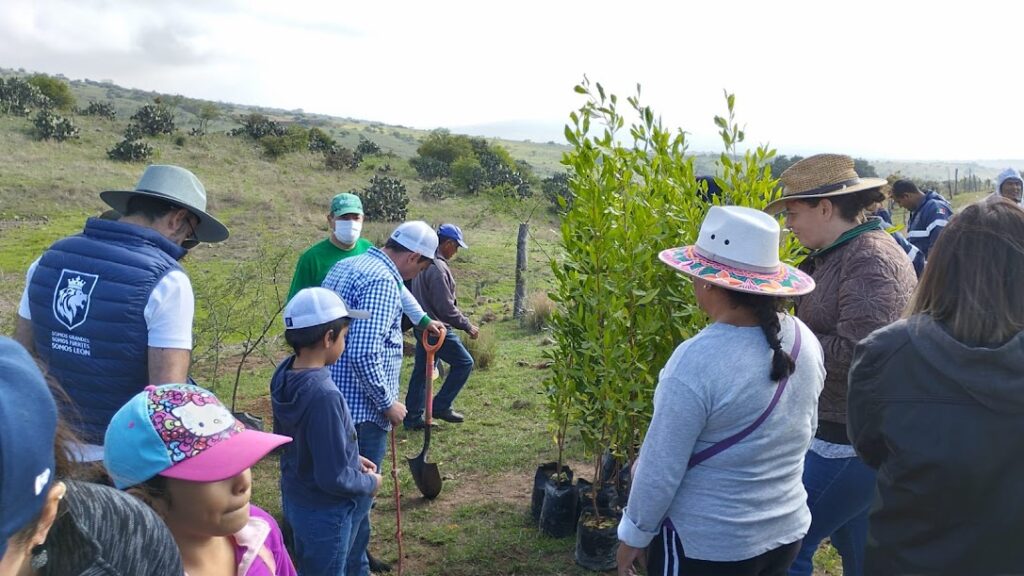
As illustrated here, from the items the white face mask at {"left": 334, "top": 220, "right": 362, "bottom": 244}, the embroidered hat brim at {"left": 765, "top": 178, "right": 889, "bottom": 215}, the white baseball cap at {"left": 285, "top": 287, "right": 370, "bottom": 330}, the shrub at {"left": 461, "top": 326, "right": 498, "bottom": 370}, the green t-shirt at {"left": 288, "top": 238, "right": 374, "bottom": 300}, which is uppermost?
the embroidered hat brim at {"left": 765, "top": 178, "right": 889, "bottom": 215}

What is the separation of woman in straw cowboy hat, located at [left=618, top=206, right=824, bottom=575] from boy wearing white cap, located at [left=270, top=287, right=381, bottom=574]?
47.2 inches

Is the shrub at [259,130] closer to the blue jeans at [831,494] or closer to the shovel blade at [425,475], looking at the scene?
the shovel blade at [425,475]

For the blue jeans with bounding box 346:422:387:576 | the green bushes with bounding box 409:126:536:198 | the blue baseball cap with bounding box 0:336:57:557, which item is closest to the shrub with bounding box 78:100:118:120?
the green bushes with bounding box 409:126:536:198

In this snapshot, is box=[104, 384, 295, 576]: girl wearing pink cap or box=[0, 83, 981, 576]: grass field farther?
box=[0, 83, 981, 576]: grass field

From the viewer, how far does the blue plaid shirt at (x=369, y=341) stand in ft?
12.2

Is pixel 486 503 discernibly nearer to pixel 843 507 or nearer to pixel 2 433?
pixel 843 507

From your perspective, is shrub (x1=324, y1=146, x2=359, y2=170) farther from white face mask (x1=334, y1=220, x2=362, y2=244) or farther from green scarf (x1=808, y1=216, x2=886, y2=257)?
green scarf (x1=808, y1=216, x2=886, y2=257)

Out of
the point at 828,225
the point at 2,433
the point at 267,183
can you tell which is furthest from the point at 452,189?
the point at 2,433

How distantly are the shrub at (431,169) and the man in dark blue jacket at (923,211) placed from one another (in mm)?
21496

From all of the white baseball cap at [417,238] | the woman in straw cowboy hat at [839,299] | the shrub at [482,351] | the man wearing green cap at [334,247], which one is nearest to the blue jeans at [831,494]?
the woman in straw cowboy hat at [839,299]

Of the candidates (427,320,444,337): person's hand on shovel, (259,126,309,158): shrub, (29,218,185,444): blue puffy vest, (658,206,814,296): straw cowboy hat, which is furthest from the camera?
(259,126,309,158): shrub

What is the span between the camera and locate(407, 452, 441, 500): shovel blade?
17.4 feet

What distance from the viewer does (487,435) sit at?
22.4ft

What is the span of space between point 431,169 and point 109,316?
26.8 metres
